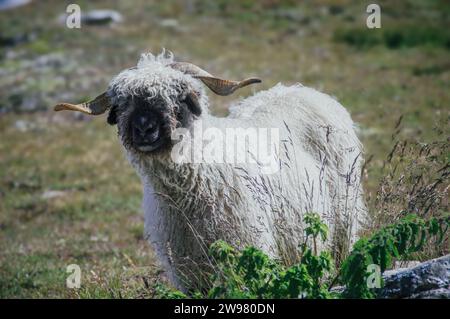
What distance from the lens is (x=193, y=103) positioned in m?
6.45

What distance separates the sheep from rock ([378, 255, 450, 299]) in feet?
3.76

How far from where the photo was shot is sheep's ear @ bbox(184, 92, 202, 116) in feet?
21.1

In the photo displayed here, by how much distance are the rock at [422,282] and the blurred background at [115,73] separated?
1.83 m

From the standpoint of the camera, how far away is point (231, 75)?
2388 centimetres

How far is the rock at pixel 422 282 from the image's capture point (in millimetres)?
4572

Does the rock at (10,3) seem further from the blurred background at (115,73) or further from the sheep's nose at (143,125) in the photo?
the sheep's nose at (143,125)

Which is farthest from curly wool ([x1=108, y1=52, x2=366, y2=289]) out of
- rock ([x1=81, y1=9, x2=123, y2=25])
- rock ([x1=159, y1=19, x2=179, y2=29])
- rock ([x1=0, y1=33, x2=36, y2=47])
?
rock ([x1=81, y1=9, x2=123, y2=25])

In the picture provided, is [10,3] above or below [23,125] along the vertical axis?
above

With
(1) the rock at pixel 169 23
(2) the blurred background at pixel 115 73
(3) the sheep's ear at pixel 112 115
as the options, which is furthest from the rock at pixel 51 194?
(1) the rock at pixel 169 23

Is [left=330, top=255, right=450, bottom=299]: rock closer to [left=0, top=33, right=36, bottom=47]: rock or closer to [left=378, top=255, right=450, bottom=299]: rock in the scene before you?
[left=378, top=255, right=450, bottom=299]: rock

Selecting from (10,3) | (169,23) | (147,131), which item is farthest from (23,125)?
(10,3)

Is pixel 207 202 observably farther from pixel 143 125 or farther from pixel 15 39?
pixel 15 39

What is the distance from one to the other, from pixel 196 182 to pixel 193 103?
802 mm

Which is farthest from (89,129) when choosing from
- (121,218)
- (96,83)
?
(121,218)
